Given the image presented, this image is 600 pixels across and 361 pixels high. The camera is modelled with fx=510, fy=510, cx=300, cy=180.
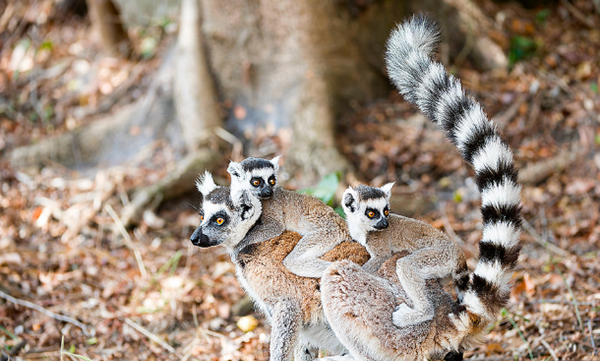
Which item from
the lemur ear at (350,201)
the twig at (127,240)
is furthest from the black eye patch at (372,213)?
the twig at (127,240)

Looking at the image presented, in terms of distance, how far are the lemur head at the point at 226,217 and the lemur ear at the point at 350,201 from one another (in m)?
0.69

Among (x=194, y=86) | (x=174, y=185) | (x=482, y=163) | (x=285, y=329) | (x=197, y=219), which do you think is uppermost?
(x=482, y=163)

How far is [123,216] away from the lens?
748 centimetres

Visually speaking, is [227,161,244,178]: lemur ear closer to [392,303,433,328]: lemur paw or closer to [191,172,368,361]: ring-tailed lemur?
[191,172,368,361]: ring-tailed lemur

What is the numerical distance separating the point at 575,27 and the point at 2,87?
1188cm

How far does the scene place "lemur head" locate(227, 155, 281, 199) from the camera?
167 inches

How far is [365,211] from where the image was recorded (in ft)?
12.9

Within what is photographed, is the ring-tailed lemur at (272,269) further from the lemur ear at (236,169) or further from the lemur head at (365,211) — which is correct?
the lemur ear at (236,169)

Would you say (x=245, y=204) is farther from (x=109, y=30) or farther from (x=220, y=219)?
(x=109, y=30)

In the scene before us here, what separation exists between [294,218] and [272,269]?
482mm

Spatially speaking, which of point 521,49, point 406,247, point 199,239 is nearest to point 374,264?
point 406,247

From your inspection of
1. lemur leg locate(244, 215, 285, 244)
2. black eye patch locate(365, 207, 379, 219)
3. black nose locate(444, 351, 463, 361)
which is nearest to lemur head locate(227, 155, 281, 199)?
lemur leg locate(244, 215, 285, 244)

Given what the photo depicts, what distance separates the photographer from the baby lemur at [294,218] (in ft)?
12.5

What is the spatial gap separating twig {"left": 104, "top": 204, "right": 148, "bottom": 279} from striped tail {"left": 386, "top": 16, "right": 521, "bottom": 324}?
443 cm
